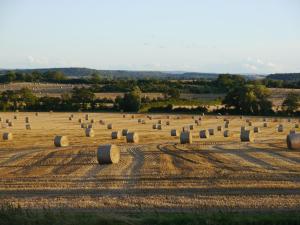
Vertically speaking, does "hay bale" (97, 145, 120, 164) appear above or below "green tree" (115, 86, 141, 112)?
above

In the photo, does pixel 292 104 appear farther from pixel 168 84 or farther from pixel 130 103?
pixel 168 84

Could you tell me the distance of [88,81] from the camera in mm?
146000

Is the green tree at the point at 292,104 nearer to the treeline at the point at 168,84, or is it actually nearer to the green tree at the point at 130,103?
the green tree at the point at 130,103

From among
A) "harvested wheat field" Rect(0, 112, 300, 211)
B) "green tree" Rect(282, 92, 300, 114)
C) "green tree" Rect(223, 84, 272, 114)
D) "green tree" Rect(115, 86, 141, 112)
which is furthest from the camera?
"green tree" Rect(115, 86, 141, 112)

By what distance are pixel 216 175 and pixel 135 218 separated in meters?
6.81

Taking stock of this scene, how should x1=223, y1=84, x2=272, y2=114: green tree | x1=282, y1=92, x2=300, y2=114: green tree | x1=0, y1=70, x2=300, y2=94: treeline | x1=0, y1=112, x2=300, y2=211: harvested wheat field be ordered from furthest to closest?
x1=0, y1=70, x2=300, y2=94: treeline
x1=223, y1=84, x2=272, y2=114: green tree
x1=282, y1=92, x2=300, y2=114: green tree
x1=0, y1=112, x2=300, y2=211: harvested wheat field

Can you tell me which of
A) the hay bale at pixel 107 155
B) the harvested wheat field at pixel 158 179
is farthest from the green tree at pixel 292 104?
the hay bale at pixel 107 155

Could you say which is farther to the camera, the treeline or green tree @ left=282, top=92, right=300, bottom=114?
the treeline

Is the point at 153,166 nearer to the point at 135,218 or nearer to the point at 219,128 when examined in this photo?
the point at 135,218


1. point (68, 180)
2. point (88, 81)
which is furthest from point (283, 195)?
point (88, 81)

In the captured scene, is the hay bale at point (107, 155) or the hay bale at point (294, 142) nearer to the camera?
the hay bale at point (107, 155)

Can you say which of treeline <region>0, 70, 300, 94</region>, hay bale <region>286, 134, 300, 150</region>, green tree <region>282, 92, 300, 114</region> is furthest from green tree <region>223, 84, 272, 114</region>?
A: hay bale <region>286, 134, 300, 150</region>

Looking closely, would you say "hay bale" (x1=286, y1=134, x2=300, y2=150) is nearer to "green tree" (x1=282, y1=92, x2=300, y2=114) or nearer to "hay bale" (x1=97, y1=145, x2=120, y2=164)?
"hay bale" (x1=97, y1=145, x2=120, y2=164)

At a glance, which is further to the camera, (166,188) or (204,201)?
(166,188)
